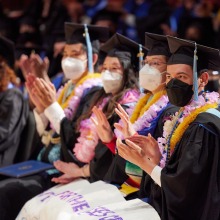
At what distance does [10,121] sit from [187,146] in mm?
2463

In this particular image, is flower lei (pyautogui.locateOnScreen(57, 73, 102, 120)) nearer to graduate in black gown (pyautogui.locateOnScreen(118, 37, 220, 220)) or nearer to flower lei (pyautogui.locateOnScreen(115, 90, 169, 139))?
flower lei (pyautogui.locateOnScreen(115, 90, 169, 139))

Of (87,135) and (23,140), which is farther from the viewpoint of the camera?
(23,140)

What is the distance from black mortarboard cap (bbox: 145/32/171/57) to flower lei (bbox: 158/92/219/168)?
21.4 inches

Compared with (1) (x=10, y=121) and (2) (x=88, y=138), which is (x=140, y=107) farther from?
(1) (x=10, y=121)

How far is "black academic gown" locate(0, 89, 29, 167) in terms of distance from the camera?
5.20m

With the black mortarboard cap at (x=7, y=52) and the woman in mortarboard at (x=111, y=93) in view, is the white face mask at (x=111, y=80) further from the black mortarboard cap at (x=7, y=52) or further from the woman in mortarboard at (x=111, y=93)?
the black mortarboard cap at (x=7, y=52)

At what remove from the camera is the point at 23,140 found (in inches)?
212

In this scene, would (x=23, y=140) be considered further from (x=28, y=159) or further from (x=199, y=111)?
(x=199, y=111)

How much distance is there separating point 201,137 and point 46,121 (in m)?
2.28

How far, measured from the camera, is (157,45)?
153 inches

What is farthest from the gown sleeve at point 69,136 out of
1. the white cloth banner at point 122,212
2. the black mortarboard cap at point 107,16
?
the black mortarboard cap at point 107,16

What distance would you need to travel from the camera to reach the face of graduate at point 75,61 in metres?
4.82

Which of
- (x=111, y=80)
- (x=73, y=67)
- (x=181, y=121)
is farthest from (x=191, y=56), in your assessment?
(x=73, y=67)

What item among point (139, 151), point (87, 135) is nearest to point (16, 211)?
point (87, 135)
